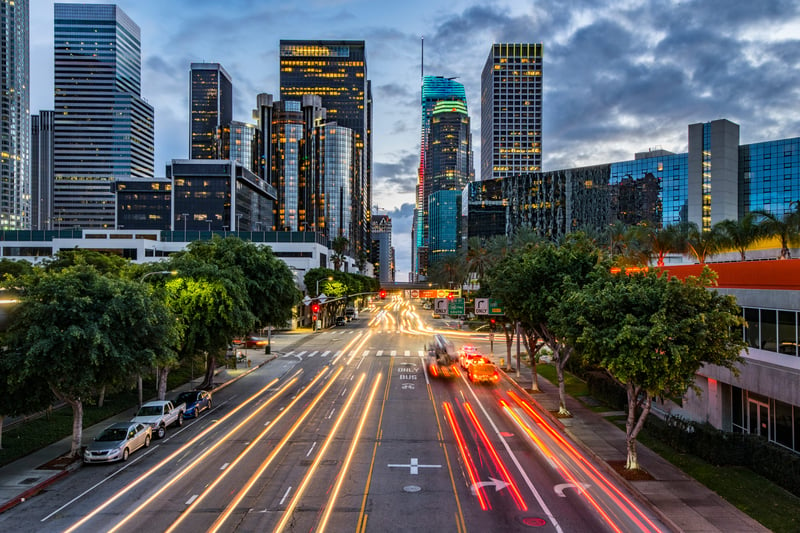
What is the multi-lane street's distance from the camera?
16.8 metres

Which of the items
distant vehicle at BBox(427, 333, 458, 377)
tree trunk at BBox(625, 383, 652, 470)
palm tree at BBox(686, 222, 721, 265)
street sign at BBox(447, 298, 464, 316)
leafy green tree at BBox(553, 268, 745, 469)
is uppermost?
palm tree at BBox(686, 222, 721, 265)

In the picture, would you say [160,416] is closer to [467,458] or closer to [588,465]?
[467,458]

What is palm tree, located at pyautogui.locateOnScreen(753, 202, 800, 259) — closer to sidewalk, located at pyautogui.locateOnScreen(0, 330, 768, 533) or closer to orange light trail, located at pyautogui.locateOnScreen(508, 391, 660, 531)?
sidewalk, located at pyautogui.locateOnScreen(0, 330, 768, 533)

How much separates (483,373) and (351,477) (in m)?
23.8

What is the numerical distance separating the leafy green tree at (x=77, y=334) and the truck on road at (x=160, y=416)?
355cm

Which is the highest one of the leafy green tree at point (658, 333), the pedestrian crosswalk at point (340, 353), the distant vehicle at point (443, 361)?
the leafy green tree at point (658, 333)

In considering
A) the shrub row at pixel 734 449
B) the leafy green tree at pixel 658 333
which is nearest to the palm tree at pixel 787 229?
the shrub row at pixel 734 449

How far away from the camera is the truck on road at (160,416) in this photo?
88.1ft

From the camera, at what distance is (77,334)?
21453 millimetres

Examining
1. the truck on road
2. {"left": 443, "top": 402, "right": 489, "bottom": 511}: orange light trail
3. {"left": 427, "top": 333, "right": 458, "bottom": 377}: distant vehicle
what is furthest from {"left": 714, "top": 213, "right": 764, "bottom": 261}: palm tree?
the truck on road

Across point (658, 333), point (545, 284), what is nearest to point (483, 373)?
point (545, 284)

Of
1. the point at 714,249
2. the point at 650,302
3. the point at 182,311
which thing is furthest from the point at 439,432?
the point at 714,249

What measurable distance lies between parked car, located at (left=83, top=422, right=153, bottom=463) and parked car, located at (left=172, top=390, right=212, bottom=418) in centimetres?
522

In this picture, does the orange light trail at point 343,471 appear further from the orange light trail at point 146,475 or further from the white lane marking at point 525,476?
the orange light trail at point 146,475
